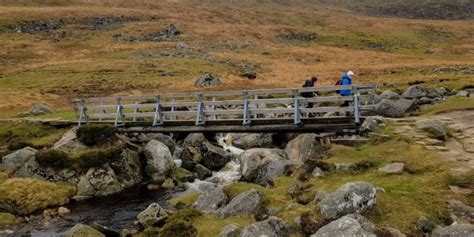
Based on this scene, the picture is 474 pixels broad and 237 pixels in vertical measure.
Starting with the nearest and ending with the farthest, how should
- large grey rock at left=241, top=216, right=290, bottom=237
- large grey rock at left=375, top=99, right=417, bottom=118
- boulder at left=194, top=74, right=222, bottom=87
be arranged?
large grey rock at left=241, top=216, right=290, bottom=237 → large grey rock at left=375, top=99, right=417, bottom=118 → boulder at left=194, top=74, right=222, bottom=87

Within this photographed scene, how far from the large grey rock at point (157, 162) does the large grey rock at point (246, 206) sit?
13.0 metres

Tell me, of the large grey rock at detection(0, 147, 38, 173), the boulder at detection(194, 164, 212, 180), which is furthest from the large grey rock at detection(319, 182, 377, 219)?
the large grey rock at detection(0, 147, 38, 173)

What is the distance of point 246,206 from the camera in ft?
52.3

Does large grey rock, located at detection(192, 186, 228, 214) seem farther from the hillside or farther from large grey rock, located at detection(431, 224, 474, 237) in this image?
the hillside

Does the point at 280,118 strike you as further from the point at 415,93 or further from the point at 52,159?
the point at 415,93

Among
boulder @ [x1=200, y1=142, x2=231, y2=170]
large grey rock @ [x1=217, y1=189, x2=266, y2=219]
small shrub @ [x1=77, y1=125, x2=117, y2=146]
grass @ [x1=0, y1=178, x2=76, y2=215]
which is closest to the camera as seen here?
large grey rock @ [x1=217, y1=189, x2=266, y2=219]

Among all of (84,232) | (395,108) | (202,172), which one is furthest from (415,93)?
(84,232)

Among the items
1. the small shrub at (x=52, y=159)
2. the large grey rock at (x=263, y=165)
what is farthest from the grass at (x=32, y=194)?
the large grey rock at (x=263, y=165)

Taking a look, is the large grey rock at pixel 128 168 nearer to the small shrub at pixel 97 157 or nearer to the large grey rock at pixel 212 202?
the small shrub at pixel 97 157

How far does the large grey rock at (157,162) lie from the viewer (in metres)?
28.8

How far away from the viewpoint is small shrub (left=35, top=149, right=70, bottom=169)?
27.3 meters

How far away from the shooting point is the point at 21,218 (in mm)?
22031

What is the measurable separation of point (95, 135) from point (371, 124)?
17.2 metres

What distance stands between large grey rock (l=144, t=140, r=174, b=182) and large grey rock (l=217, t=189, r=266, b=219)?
13.0 metres
